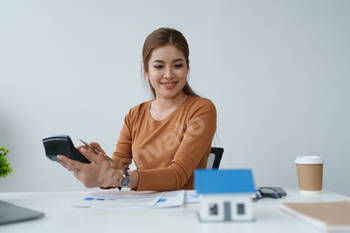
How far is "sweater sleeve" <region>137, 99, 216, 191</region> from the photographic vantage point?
103 cm

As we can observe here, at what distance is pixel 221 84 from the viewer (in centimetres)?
264

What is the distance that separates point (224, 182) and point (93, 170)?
0.52 metres

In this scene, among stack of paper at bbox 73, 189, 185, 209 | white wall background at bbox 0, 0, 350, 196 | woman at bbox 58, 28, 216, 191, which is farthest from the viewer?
white wall background at bbox 0, 0, 350, 196

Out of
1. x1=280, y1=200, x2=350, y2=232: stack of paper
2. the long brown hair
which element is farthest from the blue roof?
the long brown hair

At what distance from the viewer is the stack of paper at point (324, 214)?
537 millimetres

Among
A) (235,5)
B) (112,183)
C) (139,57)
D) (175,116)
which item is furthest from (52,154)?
(235,5)

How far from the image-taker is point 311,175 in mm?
1033

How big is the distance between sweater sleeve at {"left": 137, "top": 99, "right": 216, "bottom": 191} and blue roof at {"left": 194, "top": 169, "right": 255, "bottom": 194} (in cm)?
43

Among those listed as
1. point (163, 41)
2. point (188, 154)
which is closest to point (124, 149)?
point (188, 154)

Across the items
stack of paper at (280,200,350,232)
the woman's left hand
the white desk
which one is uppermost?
the woman's left hand

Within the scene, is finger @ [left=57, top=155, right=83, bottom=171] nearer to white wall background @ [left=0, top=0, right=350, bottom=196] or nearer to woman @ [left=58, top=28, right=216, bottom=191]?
woman @ [left=58, top=28, right=216, bottom=191]

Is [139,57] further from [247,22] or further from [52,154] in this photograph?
[52,154]

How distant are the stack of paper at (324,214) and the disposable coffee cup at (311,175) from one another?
0.30 meters

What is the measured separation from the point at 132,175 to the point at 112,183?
8cm
